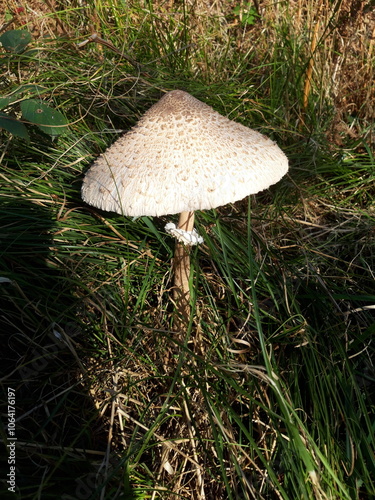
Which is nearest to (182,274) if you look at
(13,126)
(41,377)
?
(41,377)

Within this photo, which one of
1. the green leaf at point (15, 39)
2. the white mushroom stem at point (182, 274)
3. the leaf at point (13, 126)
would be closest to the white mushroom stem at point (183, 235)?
the white mushroom stem at point (182, 274)

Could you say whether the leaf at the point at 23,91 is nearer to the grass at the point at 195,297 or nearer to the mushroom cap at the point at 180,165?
the grass at the point at 195,297

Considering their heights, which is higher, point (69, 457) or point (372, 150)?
point (372, 150)

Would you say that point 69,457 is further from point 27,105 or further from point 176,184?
point 27,105

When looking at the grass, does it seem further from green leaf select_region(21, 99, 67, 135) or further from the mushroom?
the mushroom

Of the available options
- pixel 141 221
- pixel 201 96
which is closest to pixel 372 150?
pixel 201 96
